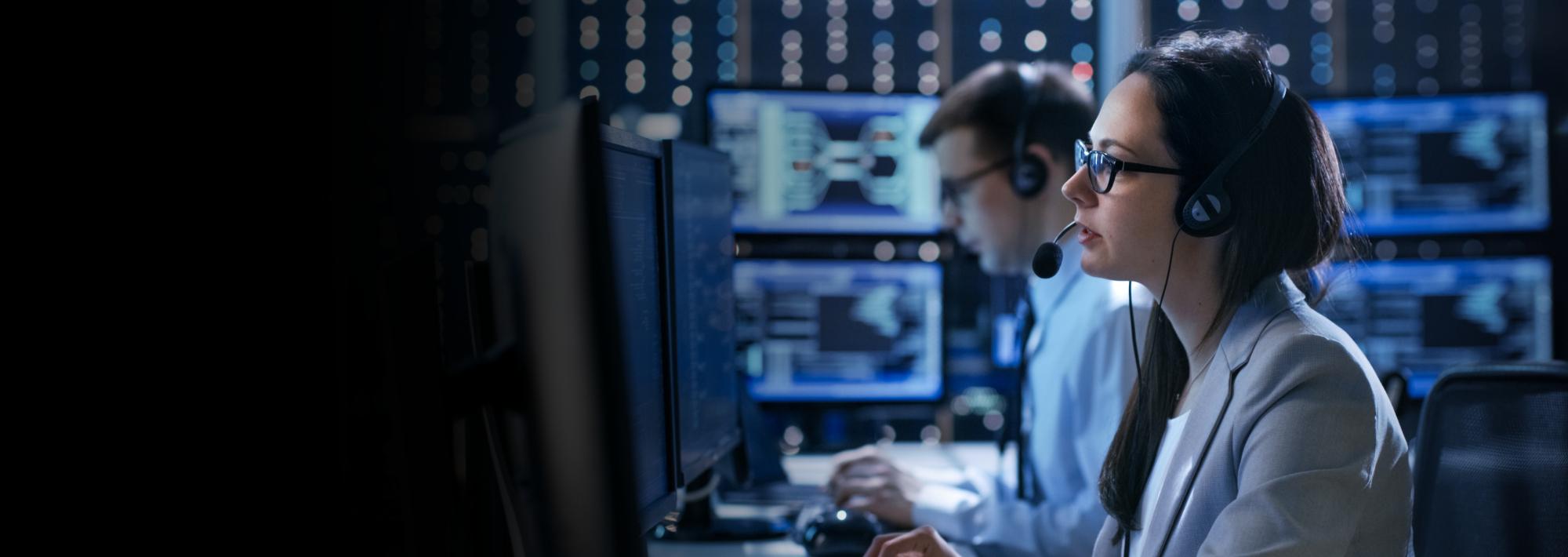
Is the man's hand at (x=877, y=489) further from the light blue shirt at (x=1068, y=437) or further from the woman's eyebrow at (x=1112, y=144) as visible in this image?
the woman's eyebrow at (x=1112, y=144)

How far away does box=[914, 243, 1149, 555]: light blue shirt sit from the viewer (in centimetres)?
134

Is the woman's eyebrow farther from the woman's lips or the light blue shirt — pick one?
the light blue shirt

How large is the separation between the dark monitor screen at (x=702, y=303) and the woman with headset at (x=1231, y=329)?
0.28 m

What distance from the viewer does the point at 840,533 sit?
1314 mm

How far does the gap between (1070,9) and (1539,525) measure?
1.44m

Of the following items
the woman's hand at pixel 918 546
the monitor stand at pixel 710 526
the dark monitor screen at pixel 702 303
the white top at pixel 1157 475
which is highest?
the dark monitor screen at pixel 702 303

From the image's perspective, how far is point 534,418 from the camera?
503 mm

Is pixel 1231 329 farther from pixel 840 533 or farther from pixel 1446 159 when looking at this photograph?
pixel 1446 159

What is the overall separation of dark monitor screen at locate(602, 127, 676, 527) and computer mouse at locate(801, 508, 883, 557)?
30 cm

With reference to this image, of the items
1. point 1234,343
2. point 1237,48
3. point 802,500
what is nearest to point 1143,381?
point 1234,343

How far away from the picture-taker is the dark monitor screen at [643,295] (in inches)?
36.1

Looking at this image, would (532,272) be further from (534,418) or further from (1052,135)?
(1052,135)

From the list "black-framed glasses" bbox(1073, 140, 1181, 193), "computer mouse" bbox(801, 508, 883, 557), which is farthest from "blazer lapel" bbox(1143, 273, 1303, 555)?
"computer mouse" bbox(801, 508, 883, 557)

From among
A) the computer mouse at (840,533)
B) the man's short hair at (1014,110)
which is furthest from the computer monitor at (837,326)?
the computer mouse at (840,533)
